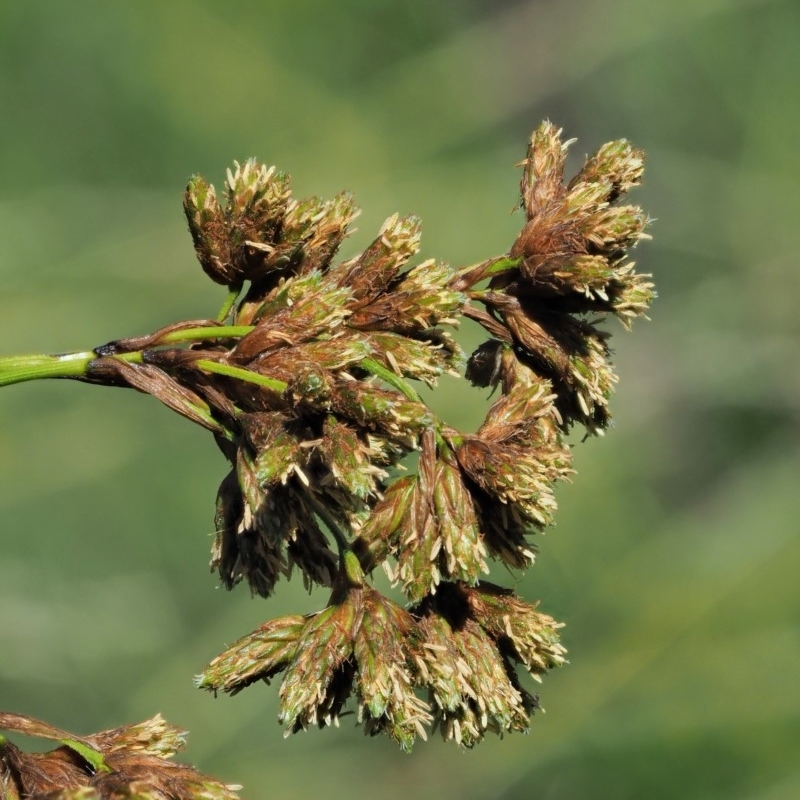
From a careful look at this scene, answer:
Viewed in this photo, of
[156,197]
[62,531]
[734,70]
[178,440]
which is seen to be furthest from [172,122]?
[734,70]

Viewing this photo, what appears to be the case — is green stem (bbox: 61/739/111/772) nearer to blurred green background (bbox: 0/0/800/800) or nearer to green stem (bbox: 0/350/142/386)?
green stem (bbox: 0/350/142/386)

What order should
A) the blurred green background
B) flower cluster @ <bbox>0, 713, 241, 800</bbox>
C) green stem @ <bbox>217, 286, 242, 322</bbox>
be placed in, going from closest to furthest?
flower cluster @ <bbox>0, 713, 241, 800</bbox> → green stem @ <bbox>217, 286, 242, 322</bbox> → the blurred green background

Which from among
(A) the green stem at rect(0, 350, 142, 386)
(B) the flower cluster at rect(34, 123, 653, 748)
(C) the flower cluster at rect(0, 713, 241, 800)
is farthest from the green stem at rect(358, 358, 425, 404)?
(C) the flower cluster at rect(0, 713, 241, 800)

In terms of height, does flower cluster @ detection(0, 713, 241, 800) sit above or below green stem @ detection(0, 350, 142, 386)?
below

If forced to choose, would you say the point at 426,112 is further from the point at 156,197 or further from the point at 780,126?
the point at 780,126

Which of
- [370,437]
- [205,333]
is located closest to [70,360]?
[205,333]

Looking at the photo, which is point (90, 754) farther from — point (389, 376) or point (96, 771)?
point (389, 376)
